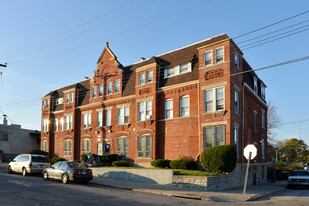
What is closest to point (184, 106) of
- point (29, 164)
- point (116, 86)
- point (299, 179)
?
point (116, 86)

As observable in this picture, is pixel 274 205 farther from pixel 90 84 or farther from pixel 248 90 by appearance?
pixel 90 84

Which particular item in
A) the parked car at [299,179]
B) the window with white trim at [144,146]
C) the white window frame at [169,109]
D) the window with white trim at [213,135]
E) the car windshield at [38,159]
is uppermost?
the white window frame at [169,109]

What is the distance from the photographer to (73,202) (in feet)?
39.6

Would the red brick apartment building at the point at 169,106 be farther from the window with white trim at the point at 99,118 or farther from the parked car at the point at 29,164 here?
the parked car at the point at 29,164

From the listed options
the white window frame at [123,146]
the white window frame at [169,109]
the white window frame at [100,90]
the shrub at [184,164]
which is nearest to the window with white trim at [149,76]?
the white window frame at [169,109]

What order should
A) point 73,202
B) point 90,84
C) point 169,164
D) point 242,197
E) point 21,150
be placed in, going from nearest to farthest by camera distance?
point 73,202 < point 242,197 < point 169,164 < point 90,84 < point 21,150

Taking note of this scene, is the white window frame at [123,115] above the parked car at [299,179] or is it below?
above

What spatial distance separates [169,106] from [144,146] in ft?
15.4

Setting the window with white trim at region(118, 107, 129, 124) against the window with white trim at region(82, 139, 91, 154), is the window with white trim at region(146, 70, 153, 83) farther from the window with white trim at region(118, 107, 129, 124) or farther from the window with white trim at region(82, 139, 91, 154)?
the window with white trim at region(82, 139, 91, 154)

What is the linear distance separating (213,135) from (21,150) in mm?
40293

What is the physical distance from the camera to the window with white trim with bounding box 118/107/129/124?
3102 centimetres

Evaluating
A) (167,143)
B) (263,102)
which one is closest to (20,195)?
(167,143)

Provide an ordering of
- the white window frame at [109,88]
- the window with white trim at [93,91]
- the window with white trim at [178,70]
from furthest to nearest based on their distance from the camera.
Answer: the window with white trim at [93,91] → the white window frame at [109,88] → the window with white trim at [178,70]

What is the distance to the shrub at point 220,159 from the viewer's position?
66.5ft
